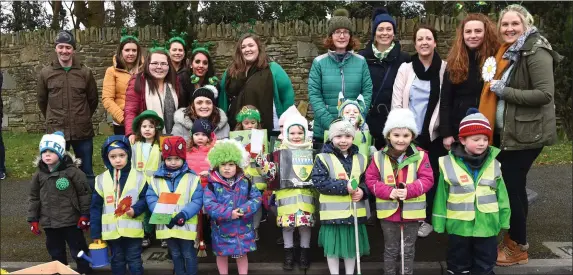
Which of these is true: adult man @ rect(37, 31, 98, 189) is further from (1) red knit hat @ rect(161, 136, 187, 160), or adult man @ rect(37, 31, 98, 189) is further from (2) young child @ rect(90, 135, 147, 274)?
(1) red knit hat @ rect(161, 136, 187, 160)

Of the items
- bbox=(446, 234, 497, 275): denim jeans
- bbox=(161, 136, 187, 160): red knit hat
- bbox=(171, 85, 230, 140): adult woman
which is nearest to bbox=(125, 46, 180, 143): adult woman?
bbox=(171, 85, 230, 140): adult woman

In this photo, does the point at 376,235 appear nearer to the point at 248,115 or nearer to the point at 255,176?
the point at 255,176

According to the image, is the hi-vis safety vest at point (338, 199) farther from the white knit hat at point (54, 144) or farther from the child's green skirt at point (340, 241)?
the white knit hat at point (54, 144)

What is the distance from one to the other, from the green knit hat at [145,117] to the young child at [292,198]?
3.36 feet

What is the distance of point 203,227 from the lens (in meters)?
5.10

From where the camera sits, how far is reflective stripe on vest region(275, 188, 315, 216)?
4594 mm

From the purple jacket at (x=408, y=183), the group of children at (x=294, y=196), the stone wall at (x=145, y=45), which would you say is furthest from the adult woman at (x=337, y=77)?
the stone wall at (x=145, y=45)

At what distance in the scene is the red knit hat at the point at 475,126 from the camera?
4.29 m

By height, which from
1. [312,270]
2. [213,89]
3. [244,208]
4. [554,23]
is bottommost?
[312,270]

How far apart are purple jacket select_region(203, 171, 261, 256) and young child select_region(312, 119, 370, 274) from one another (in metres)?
0.57

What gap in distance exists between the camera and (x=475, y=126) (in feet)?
14.1

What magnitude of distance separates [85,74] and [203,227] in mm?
A: 2213

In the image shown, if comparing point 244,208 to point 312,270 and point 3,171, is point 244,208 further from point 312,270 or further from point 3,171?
point 3,171

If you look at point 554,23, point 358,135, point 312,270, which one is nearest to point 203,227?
point 312,270
